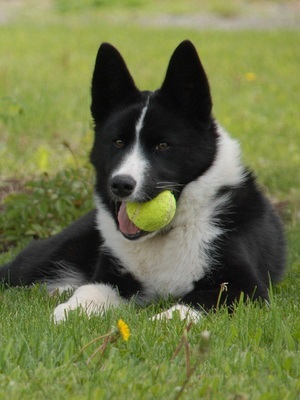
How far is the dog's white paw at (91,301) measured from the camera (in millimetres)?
4262

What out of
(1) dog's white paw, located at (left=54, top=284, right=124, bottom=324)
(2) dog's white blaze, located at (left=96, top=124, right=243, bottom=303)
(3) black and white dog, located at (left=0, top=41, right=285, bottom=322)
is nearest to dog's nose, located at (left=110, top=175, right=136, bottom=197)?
(3) black and white dog, located at (left=0, top=41, right=285, bottom=322)

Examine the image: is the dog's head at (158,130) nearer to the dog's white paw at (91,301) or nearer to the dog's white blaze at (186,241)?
the dog's white blaze at (186,241)

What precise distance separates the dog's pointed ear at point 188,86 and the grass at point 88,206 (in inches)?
42.8

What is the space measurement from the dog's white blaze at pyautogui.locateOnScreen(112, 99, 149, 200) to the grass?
0.64 meters

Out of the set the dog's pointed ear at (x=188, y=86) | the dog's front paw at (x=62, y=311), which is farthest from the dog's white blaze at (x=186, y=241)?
the dog's front paw at (x=62, y=311)

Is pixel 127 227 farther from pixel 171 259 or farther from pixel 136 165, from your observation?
pixel 136 165

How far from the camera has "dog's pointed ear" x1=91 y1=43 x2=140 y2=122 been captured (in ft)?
16.3

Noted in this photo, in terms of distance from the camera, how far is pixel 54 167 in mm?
9000

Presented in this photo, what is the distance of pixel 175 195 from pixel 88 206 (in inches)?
90.0

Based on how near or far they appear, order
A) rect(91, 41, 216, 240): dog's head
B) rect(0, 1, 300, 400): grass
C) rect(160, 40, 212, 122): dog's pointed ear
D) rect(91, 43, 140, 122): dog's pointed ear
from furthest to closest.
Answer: rect(91, 43, 140, 122): dog's pointed ear → rect(160, 40, 212, 122): dog's pointed ear → rect(91, 41, 216, 240): dog's head → rect(0, 1, 300, 400): grass

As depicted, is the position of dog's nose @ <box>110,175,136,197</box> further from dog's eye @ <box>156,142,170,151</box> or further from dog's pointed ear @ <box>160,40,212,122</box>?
dog's pointed ear @ <box>160,40,212,122</box>

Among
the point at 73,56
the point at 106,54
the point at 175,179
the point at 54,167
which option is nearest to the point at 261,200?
the point at 175,179

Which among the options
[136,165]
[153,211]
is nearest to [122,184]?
[136,165]

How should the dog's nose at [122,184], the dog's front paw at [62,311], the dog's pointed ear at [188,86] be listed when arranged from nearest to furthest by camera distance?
the dog's front paw at [62,311] → the dog's nose at [122,184] → the dog's pointed ear at [188,86]
